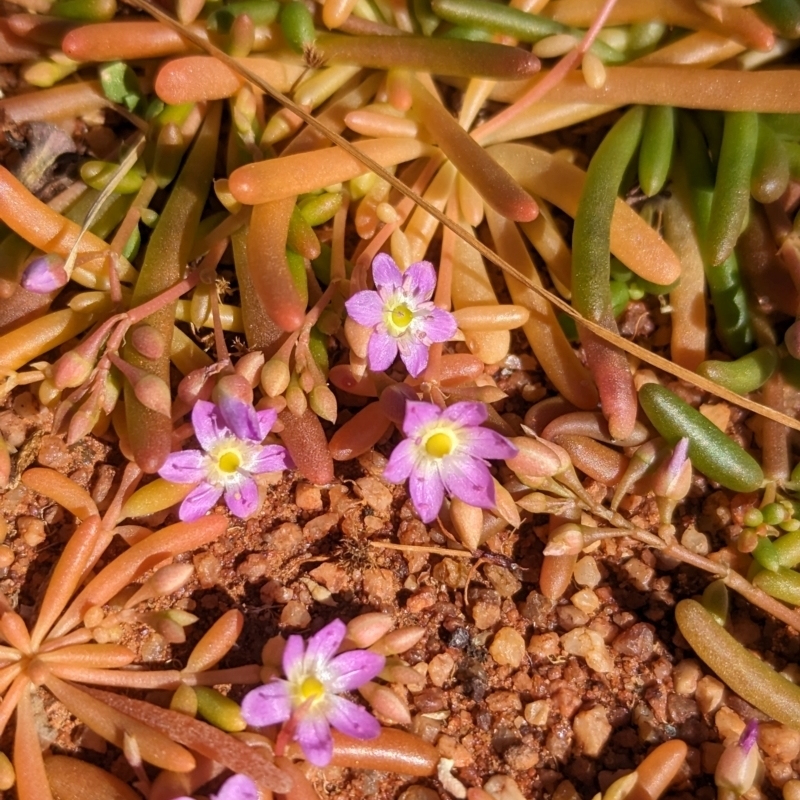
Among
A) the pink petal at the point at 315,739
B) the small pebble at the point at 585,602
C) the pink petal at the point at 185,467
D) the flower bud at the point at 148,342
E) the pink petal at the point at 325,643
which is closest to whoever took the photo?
the pink petal at the point at 315,739

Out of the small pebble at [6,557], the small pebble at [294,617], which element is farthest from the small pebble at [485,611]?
the small pebble at [6,557]

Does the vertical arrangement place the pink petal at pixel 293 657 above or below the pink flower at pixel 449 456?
below

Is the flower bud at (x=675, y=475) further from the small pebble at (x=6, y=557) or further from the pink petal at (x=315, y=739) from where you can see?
the small pebble at (x=6, y=557)

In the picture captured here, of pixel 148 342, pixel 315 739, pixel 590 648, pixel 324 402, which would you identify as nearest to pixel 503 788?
pixel 590 648

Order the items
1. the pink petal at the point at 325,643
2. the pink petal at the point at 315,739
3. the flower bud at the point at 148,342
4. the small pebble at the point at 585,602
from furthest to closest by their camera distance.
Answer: the small pebble at the point at 585,602
the flower bud at the point at 148,342
the pink petal at the point at 325,643
the pink petal at the point at 315,739

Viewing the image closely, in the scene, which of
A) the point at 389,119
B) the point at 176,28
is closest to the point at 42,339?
the point at 176,28

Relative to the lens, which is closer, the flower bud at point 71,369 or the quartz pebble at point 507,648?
the flower bud at point 71,369

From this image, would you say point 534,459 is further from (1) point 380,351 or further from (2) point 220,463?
(2) point 220,463

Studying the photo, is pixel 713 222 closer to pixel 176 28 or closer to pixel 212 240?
pixel 212 240
